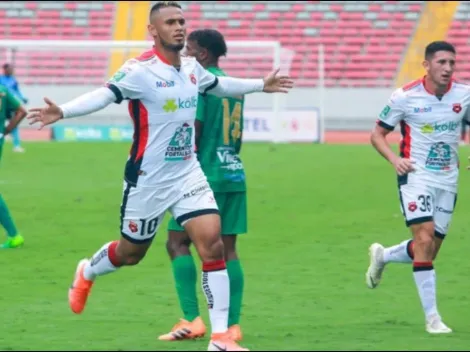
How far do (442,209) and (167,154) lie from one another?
7.85 ft

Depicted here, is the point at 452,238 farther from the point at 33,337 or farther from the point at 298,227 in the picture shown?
the point at 33,337

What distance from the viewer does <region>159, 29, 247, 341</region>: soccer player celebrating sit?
8.69 meters

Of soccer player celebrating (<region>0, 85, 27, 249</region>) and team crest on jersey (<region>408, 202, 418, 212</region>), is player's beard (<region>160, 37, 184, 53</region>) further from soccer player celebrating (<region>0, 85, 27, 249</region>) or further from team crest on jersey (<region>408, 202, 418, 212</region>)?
soccer player celebrating (<region>0, 85, 27, 249</region>)

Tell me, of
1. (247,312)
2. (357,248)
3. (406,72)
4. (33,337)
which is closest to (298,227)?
(357,248)

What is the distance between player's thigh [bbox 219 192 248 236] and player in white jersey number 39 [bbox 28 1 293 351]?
2.25 ft

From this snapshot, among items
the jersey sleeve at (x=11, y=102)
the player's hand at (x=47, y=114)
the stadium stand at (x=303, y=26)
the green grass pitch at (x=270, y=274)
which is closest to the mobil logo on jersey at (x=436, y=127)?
the green grass pitch at (x=270, y=274)

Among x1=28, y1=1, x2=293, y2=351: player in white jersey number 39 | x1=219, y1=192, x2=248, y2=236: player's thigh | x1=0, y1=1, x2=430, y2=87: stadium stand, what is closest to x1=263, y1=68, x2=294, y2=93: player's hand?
x1=28, y1=1, x2=293, y2=351: player in white jersey number 39

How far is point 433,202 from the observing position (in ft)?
30.1

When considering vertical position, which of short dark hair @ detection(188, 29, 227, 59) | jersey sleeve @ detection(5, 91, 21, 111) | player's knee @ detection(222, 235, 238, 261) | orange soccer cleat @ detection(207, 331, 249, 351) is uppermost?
short dark hair @ detection(188, 29, 227, 59)

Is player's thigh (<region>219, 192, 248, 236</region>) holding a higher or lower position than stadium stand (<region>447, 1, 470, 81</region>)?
lower

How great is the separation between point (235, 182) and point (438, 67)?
1811 millimetres

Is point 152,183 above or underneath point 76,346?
above

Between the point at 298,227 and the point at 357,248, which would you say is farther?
the point at 298,227

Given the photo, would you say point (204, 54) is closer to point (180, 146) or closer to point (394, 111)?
point (180, 146)
